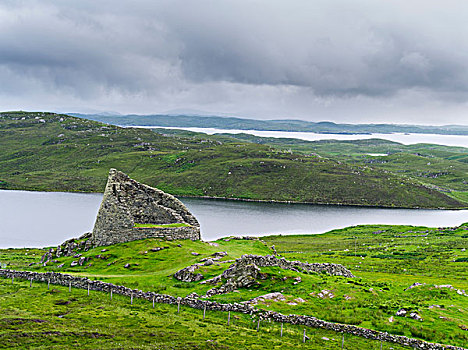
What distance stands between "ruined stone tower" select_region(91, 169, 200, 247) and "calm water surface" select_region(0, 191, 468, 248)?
161ft

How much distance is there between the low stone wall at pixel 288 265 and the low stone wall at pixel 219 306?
5637mm

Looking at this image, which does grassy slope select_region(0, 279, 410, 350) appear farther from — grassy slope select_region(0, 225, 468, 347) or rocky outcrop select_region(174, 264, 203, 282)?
rocky outcrop select_region(174, 264, 203, 282)

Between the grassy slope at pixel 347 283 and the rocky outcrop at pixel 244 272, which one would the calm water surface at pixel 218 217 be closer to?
the grassy slope at pixel 347 283

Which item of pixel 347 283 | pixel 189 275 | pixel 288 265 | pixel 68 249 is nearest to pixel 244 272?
pixel 189 275

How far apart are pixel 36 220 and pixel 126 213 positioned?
90248mm

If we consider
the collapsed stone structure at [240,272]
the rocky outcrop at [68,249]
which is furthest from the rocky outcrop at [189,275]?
the rocky outcrop at [68,249]

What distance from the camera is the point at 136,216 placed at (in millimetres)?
53375

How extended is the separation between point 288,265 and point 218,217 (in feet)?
348

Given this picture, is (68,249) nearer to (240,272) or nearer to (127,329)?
(240,272)

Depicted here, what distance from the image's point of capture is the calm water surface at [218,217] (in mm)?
107188

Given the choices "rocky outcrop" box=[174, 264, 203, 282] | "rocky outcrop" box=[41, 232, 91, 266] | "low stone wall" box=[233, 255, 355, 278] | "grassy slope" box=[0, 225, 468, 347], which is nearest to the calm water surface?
"grassy slope" box=[0, 225, 468, 347]

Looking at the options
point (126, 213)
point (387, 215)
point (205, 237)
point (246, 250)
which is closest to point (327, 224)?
point (387, 215)

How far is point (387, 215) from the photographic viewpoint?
577 feet

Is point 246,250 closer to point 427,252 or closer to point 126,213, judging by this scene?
point 126,213
